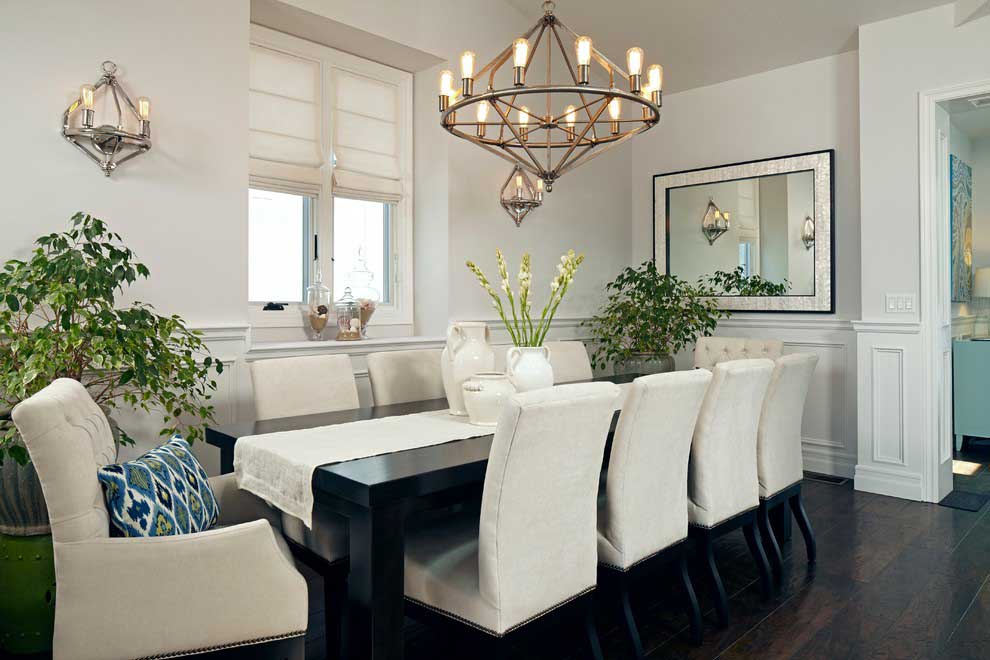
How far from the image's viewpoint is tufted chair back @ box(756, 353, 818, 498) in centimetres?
271

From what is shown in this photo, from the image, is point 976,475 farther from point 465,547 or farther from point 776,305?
point 465,547

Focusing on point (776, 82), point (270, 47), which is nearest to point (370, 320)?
point (270, 47)

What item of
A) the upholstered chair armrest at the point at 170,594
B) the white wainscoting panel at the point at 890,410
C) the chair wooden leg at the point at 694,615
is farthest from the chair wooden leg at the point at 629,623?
the white wainscoting panel at the point at 890,410

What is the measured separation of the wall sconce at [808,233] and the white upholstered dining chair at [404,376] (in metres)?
2.89

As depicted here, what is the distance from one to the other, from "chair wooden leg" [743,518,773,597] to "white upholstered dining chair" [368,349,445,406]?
1510mm

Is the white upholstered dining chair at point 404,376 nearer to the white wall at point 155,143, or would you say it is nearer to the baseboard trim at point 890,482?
the white wall at point 155,143

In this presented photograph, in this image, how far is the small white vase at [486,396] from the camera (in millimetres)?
2340

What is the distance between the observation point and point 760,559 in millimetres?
2598

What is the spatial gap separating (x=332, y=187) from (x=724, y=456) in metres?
2.67

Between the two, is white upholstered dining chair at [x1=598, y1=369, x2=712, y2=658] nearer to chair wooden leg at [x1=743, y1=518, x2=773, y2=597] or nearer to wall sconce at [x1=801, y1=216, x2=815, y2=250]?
chair wooden leg at [x1=743, y1=518, x2=773, y2=597]

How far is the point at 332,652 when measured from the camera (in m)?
2.09

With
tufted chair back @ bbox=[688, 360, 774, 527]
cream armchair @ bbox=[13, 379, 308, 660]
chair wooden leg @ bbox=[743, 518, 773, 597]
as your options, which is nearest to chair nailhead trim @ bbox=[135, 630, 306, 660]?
cream armchair @ bbox=[13, 379, 308, 660]

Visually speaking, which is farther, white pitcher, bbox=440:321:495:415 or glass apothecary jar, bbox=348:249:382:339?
glass apothecary jar, bbox=348:249:382:339

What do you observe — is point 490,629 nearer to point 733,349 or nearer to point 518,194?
point 733,349
